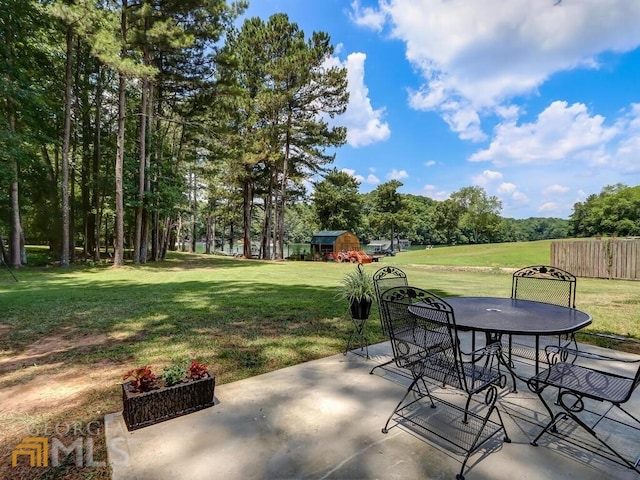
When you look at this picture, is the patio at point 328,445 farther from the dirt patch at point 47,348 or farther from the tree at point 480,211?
the tree at point 480,211

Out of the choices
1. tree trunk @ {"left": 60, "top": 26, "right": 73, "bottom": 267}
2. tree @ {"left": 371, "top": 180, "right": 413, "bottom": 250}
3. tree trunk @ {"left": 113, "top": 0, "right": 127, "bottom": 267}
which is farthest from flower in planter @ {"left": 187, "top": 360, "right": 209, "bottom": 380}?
tree @ {"left": 371, "top": 180, "right": 413, "bottom": 250}

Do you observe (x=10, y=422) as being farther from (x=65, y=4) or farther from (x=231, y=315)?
(x=65, y=4)

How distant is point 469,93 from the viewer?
46.3 ft

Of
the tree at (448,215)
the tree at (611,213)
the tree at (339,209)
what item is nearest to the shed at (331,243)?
the tree at (339,209)

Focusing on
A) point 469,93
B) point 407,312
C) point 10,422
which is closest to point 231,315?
point 10,422

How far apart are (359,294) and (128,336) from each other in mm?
3069

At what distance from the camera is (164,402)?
220cm

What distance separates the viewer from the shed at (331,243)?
2660 cm

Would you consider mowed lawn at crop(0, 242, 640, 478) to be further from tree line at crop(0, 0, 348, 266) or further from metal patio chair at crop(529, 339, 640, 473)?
tree line at crop(0, 0, 348, 266)

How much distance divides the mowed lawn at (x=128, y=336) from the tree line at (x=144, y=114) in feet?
22.7

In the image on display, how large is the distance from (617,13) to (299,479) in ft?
33.6

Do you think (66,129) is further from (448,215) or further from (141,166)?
(448,215)

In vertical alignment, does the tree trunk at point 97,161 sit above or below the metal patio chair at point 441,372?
above

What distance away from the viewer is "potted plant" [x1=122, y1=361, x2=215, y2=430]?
2092 millimetres
